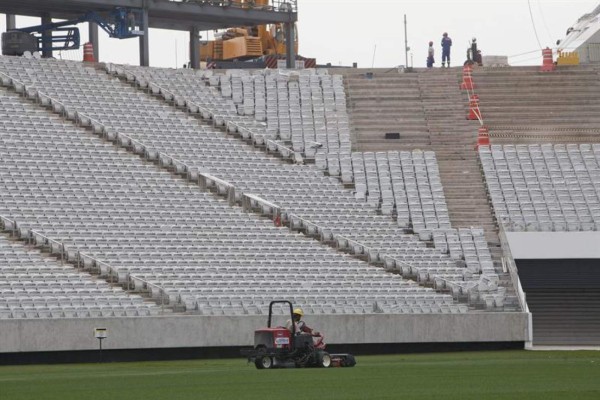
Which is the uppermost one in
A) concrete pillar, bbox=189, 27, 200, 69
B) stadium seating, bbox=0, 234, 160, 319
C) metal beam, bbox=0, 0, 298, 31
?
metal beam, bbox=0, 0, 298, 31

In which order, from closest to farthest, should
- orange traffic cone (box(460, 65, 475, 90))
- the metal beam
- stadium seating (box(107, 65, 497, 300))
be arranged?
stadium seating (box(107, 65, 497, 300))
the metal beam
orange traffic cone (box(460, 65, 475, 90))

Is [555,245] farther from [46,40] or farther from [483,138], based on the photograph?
[46,40]

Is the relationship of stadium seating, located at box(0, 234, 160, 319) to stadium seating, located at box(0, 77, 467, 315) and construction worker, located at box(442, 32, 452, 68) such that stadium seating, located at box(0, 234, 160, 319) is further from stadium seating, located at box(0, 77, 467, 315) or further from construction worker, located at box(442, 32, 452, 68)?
construction worker, located at box(442, 32, 452, 68)

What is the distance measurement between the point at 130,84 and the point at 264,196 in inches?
345

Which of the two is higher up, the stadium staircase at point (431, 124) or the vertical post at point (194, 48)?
the vertical post at point (194, 48)

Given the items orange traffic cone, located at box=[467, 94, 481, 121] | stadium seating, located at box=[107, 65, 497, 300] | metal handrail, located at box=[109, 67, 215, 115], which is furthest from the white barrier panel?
metal handrail, located at box=[109, 67, 215, 115]

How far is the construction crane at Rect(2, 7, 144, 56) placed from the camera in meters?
54.4

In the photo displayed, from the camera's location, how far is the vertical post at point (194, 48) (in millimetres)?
57719

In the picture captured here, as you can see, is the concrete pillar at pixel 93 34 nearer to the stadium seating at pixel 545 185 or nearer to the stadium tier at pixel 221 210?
the stadium tier at pixel 221 210

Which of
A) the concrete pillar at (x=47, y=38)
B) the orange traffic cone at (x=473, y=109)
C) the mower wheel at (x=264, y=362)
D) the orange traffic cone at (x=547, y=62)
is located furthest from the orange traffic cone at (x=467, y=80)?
the mower wheel at (x=264, y=362)

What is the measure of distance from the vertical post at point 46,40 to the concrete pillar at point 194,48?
5449 mm

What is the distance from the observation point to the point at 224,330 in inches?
1439

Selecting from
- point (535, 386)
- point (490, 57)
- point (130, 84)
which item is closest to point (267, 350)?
point (535, 386)

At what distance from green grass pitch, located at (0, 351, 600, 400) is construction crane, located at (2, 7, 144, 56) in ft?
87.4
